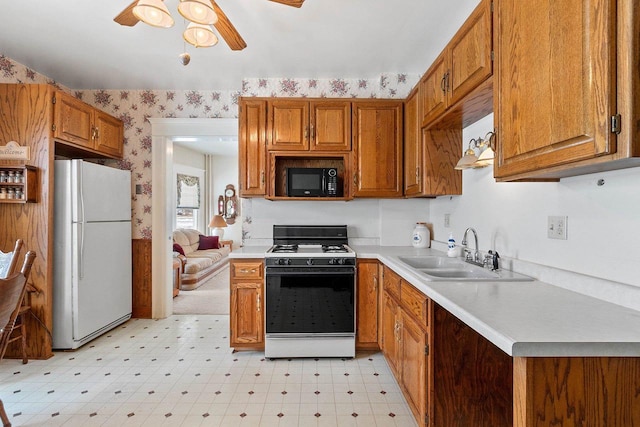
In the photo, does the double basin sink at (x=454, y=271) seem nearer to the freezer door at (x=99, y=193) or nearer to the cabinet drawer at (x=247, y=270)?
the cabinet drawer at (x=247, y=270)

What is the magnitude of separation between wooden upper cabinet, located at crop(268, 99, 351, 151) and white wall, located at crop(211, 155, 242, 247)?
5021mm

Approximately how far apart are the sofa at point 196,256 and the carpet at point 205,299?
152 millimetres

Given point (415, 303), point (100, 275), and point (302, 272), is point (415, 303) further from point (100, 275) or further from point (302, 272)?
point (100, 275)

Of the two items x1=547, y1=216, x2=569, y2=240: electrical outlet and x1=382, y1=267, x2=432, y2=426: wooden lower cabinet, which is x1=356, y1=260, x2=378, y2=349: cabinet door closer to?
x1=382, y1=267, x2=432, y2=426: wooden lower cabinet

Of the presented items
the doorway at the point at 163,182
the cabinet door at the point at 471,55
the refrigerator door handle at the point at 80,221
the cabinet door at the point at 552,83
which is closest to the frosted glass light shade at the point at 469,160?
the cabinet door at the point at 471,55

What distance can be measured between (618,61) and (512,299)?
856mm

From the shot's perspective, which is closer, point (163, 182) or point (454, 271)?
point (454, 271)

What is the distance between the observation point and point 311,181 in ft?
9.68

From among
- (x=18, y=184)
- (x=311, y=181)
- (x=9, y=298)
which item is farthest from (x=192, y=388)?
(x=18, y=184)

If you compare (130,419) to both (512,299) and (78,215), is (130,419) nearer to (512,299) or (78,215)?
(78,215)

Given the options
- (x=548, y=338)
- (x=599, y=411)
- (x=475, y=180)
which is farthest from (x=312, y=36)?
(x=599, y=411)

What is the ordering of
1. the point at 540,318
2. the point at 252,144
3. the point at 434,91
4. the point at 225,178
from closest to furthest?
the point at 540,318 < the point at 434,91 < the point at 252,144 < the point at 225,178

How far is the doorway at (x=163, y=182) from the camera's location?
352 centimetres

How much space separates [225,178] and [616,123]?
7.57 meters
